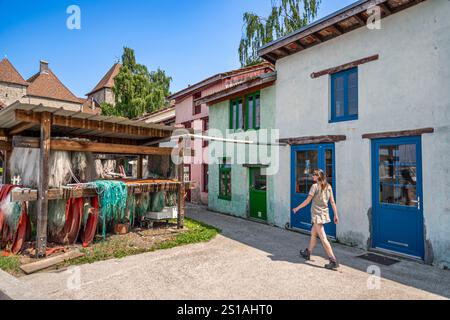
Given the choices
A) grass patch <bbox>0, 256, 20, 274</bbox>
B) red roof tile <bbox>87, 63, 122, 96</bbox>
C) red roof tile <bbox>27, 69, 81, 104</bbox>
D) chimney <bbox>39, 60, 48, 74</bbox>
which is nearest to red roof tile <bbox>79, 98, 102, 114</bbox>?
red roof tile <bbox>87, 63, 122, 96</bbox>

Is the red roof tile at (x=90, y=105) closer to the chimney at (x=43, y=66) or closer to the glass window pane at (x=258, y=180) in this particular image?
the chimney at (x=43, y=66)

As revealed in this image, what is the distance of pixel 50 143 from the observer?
6.53 metres

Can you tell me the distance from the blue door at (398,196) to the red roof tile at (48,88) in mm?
46383

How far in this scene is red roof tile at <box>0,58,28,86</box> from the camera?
38.7 metres

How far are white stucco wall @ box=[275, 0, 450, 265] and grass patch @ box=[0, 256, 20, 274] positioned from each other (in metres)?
7.55

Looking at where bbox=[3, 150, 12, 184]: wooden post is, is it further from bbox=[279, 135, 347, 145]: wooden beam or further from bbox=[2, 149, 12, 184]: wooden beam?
bbox=[279, 135, 347, 145]: wooden beam

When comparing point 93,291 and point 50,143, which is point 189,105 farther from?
point 93,291

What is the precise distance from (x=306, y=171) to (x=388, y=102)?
3109 millimetres

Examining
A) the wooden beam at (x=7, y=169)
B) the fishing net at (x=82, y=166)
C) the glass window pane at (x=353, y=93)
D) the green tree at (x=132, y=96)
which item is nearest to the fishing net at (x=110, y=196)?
the fishing net at (x=82, y=166)

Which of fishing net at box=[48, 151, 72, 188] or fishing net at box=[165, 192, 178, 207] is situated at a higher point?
fishing net at box=[48, 151, 72, 188]

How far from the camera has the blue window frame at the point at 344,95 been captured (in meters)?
7.82

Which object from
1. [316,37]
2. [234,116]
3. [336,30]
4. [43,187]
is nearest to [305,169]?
[316,37]
